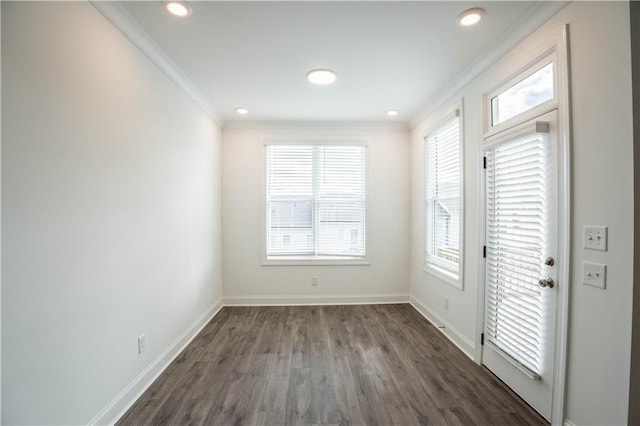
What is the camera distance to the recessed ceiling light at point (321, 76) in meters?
2.47

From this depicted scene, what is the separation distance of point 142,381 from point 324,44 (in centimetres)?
291

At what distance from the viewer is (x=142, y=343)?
203cm

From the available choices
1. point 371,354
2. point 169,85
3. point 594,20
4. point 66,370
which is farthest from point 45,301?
point 594,20

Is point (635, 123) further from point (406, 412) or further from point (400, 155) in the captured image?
point (400, 155)

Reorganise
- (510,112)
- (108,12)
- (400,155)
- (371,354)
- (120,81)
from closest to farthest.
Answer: (108,12), (120,81), (510,112), (371,354), (400,155)

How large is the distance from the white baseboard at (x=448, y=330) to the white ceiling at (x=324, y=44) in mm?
2545

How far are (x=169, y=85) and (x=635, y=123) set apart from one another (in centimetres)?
316

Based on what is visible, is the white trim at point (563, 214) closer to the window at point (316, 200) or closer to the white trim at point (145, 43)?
the window at point (316, 200)

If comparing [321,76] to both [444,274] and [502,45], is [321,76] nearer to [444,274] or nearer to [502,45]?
[502,45]

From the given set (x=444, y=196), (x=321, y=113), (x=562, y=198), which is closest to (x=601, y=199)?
(x=562, y=198)

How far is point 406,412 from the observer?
182cm

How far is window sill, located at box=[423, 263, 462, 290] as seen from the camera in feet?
9.05

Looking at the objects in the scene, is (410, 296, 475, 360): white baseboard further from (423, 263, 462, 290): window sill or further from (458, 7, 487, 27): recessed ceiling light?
(458, 7, 487, 27): recessed ceiling light

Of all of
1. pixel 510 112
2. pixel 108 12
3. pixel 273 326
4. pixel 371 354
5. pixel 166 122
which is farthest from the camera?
pixel 273 326
